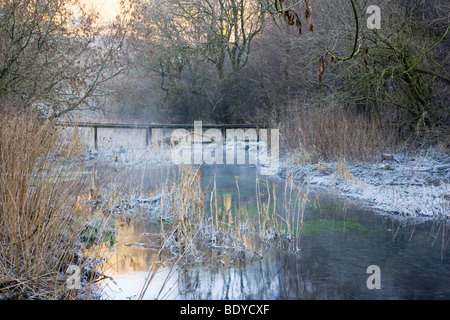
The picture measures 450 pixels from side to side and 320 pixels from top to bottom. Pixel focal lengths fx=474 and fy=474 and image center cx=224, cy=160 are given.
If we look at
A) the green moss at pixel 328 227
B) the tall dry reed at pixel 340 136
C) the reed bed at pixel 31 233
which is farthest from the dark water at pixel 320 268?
the tall dry reed at pixel 340 136

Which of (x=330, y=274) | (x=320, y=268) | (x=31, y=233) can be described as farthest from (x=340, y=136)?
(x=31, y=233)

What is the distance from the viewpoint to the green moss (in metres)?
6.45

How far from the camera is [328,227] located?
671cm

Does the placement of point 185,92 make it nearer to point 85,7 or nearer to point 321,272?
point 85,7

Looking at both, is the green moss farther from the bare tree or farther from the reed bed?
the bare tree

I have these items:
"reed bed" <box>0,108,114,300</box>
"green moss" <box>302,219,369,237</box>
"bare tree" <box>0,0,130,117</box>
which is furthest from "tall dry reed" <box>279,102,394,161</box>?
"reed bed" <box>0,108,114,300</box>

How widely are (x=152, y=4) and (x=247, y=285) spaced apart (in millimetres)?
19460

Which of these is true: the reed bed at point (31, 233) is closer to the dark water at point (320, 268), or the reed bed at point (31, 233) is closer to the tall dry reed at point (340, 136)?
the dark water at point (320, 268)

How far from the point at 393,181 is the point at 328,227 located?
10.3 feet

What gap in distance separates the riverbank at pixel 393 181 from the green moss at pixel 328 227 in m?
0.81

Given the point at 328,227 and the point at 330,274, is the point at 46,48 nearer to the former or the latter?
the point at 328,227

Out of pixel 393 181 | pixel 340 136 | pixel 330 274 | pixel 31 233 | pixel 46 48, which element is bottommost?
pixel 330 274

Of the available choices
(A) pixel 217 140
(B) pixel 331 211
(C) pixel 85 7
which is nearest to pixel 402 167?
(B) pixel 331 211

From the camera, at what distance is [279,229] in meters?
6.21
